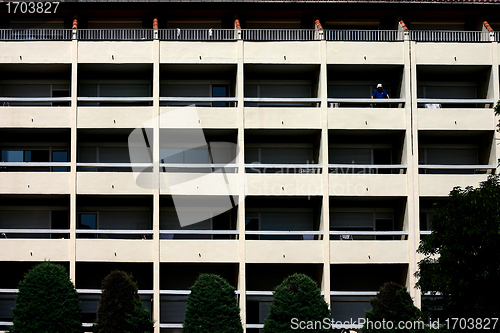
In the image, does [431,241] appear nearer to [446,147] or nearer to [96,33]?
[446,147]

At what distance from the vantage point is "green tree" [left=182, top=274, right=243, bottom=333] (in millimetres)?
28094

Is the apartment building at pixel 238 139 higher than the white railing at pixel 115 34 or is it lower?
lower

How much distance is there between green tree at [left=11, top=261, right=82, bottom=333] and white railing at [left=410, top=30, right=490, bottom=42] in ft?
73.8

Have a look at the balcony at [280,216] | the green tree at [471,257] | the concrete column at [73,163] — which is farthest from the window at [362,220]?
the concrete column at [73,163]

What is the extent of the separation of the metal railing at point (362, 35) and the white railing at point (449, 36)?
1.25 metres

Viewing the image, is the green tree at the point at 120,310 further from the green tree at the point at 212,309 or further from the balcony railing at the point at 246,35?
the balcony railing at the point at 246,35

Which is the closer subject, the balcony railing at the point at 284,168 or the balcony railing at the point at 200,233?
the balcony railing at the point at 200,233

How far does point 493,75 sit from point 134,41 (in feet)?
63.1

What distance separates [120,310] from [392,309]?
11.6m

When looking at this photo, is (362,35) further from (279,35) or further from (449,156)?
(449,156)

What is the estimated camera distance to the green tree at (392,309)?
2603 cm

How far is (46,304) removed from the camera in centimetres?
2839

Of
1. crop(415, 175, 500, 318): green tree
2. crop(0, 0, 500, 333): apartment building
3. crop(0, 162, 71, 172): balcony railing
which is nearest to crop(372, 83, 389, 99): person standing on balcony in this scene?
crop(0, 0, 500, 333): apartment building

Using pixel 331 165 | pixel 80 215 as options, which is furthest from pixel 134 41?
pixel 331 165
